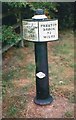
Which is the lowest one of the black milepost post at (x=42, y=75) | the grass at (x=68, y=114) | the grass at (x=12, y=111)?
the grass at (x=68, y=114)

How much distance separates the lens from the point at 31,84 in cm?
505

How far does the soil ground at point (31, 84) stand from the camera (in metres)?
4.07

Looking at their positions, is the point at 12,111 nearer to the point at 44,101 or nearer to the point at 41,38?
the point at 44,101

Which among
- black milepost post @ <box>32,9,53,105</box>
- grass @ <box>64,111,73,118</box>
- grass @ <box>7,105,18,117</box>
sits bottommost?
grass @ <box>64,111,73,118</box>

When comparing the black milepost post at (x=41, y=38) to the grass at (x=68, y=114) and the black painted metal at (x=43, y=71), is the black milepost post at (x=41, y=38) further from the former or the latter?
the grass at (x=68, y=114)

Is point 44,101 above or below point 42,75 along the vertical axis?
below

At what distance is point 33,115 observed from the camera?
4.01 m

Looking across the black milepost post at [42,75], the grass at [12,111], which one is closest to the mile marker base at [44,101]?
the black milepost post at [42,75]

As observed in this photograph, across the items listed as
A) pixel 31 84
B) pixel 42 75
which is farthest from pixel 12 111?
pixel 31 84

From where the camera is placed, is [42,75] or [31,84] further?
[31,84]

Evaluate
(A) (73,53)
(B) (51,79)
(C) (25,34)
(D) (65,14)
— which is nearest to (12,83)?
(B) (51,79)

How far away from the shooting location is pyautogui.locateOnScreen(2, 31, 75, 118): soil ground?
13.4 feet

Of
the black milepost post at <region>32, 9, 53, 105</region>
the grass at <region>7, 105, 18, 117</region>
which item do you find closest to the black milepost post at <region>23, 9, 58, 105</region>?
the black milepost post at <region>32, 9, 53, 105</region>

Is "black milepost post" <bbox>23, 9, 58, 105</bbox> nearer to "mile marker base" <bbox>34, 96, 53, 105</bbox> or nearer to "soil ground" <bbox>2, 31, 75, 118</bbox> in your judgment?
"mile marker base" <bbox>34, 96, 53, 105</bbox>
